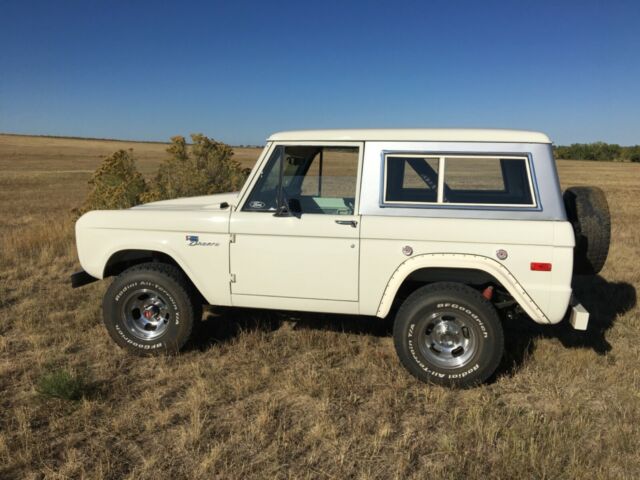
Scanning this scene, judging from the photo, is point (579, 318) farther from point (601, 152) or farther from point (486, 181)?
point (601, 152)

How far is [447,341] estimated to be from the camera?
385 centimetres

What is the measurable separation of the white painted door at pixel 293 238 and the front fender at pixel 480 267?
420 millimetres

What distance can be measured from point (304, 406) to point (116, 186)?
787cm

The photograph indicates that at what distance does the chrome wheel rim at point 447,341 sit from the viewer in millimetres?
3766

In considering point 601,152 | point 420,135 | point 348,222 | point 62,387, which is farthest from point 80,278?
point 601,152

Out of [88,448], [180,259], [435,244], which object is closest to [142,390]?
[88,448]

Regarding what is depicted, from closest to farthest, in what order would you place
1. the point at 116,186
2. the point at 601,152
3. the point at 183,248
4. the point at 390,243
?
the point at 390,243, the point at 183,248, the point at 116,186, the point at 601,152

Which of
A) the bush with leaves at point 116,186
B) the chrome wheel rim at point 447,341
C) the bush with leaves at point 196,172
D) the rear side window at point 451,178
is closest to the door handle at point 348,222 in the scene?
the rear side window at point 451,178

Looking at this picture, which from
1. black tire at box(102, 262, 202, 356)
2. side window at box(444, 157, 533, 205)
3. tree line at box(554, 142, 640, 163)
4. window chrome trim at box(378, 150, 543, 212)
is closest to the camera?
window chrome trim at box(378, 150, 543, 212)

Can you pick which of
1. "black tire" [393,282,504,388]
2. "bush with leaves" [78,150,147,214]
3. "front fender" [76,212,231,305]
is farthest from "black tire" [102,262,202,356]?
"bush with leaves" [78,150,147,214]

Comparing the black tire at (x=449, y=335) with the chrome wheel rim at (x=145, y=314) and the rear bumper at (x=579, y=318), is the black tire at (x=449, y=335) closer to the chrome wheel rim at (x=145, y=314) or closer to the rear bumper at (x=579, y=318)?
the rear bumper at (x=579, y=318)

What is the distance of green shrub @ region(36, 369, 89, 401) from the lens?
→ 138 inches

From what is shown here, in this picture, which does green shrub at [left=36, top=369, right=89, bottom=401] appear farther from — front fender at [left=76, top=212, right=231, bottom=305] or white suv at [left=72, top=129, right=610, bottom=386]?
front fender at [left=76, top=212, right=231, bottom=305]

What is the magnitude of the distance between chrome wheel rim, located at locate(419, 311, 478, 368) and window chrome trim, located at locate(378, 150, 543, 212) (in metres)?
0.85
